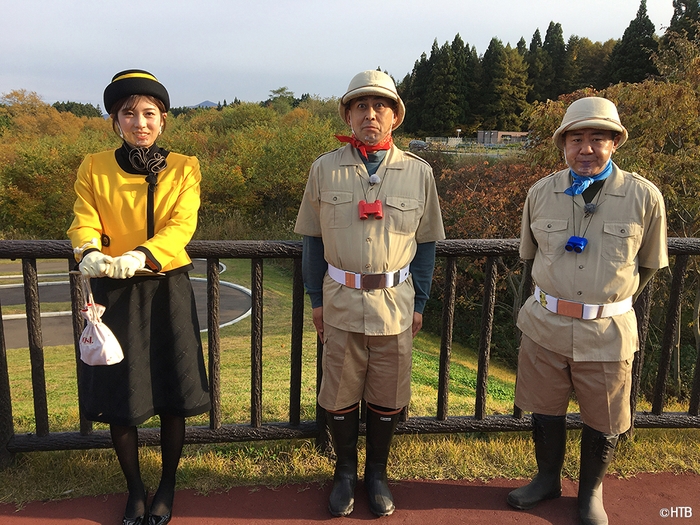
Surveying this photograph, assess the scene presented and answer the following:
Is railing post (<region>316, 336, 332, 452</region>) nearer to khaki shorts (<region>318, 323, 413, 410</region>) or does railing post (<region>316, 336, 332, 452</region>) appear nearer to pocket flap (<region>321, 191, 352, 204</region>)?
khaki shorts (<region>318, 323, 413, 410</region>)

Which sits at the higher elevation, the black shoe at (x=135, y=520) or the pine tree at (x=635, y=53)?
the pine tree at (x=635, y=53)

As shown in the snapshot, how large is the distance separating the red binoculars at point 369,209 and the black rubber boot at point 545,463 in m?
1.25

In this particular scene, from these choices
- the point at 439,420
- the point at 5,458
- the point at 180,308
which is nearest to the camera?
the point at 180,308

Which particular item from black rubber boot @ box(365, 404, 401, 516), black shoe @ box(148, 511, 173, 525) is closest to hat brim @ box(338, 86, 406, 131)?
black rubber boot @ box(365, 404, 401, 516)

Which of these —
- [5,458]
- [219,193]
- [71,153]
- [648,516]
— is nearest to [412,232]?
[648,516]

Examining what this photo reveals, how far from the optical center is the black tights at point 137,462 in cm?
233

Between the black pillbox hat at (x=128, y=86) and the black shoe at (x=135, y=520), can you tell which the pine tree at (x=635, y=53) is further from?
the black shoe at (x=135, y=520)

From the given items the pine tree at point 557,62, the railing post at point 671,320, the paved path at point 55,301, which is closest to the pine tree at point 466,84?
the pine tree at point 557,62

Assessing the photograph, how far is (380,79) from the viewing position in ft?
7.27

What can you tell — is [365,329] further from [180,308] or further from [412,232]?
[180,308]

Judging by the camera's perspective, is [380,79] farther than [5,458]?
No

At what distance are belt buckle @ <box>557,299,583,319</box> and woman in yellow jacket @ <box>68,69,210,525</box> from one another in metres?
1.60

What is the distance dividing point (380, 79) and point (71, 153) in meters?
19.2

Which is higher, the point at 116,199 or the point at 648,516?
the point at 116,199
